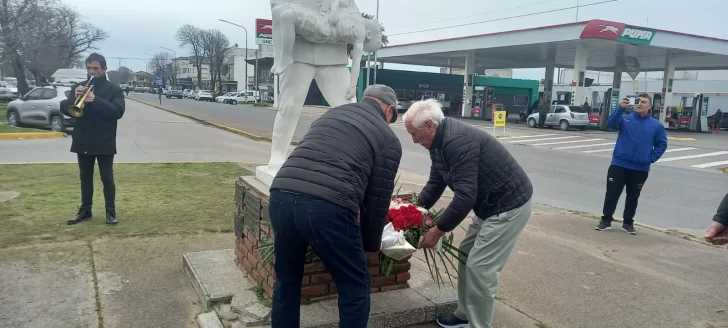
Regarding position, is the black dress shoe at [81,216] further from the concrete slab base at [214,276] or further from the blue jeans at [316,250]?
the blue jeans at [316,250]

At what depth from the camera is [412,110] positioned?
3.17m

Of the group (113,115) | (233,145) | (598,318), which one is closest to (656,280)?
(598,318)

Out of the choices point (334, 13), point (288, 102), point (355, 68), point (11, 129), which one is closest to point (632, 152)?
point (355, 68)

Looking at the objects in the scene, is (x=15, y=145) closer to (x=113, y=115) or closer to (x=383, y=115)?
(x=113, y=115)

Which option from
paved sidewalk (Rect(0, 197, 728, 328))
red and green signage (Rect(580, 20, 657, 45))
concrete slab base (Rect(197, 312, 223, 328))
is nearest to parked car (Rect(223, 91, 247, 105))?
red and green signage (Rect(580, 20, 657, 45))

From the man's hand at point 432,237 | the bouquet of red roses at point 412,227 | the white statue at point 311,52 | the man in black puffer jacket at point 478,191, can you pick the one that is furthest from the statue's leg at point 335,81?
the man's hand at point 432,237

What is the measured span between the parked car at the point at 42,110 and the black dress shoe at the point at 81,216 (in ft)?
39.1

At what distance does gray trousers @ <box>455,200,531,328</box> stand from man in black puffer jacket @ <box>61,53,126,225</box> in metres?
4.22

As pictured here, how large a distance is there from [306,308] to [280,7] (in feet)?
7.61

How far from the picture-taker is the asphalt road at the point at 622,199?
821cm

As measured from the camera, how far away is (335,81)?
4.58 m

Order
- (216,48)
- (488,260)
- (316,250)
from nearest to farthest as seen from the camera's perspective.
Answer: (316,250), (488,260), (216,48)

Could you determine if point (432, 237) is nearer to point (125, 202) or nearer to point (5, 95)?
point (125, 202)

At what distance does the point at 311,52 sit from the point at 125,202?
3993 millimetres
